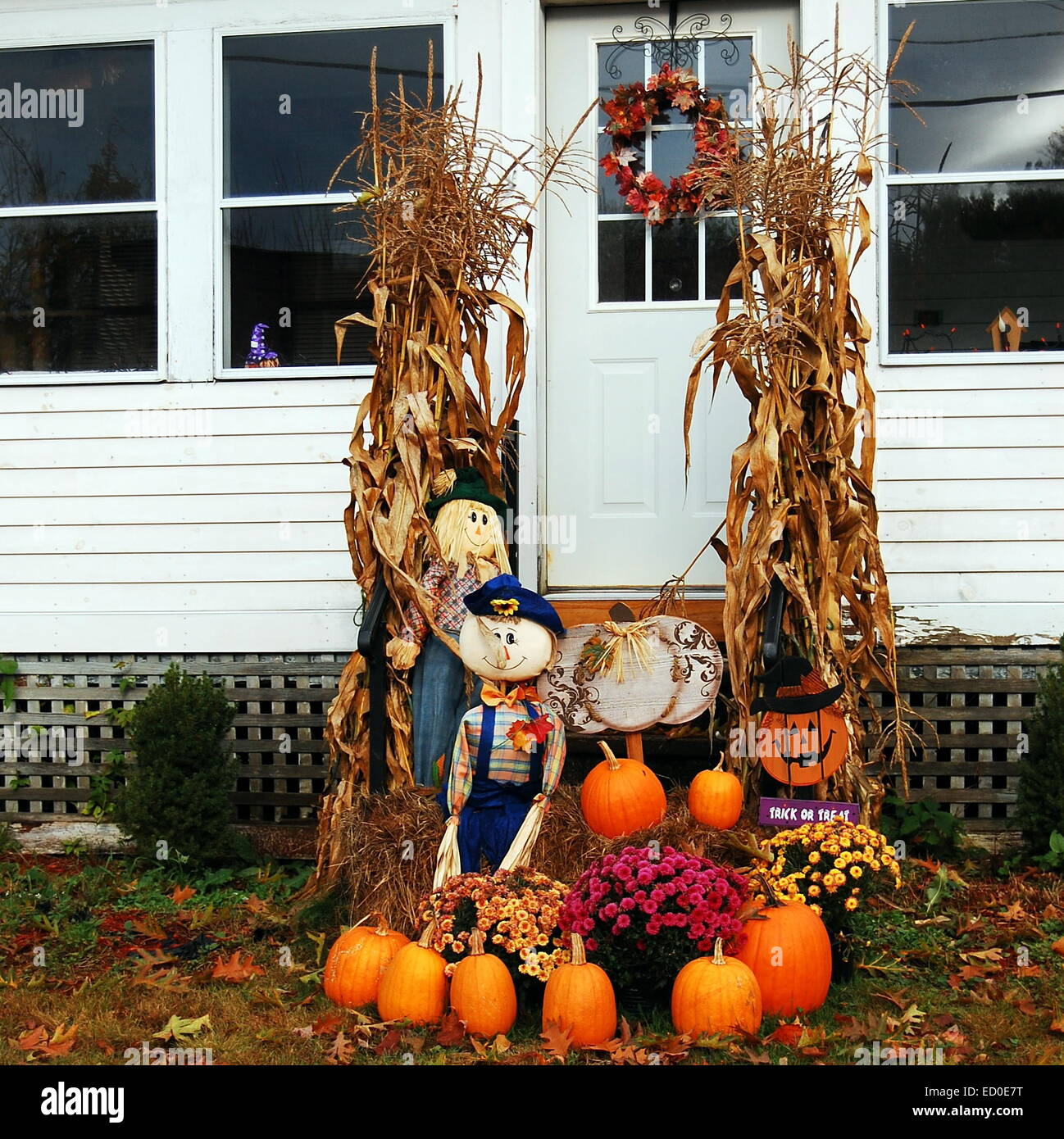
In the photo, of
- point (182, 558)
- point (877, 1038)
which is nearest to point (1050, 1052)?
point (877, 1038)

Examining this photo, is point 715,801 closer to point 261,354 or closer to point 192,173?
point 261,354

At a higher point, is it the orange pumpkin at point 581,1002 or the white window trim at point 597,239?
the white window trim at point 597,239

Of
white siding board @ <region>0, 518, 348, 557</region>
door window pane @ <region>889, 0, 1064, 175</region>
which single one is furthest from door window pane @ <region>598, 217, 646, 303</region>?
white siding board @ <region>0, 518, 348, 557</region>

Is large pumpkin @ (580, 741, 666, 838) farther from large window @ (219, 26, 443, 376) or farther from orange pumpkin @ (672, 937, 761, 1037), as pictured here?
→ large window @ (219, 26, 443, 376)

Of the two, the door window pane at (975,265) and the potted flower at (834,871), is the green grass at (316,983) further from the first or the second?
the door window pane at (975,265)

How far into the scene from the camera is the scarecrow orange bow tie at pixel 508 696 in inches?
153

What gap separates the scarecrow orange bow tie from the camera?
390 cm

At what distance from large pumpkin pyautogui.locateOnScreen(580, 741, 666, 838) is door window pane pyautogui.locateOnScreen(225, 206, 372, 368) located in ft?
8.01

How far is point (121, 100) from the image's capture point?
5605mm

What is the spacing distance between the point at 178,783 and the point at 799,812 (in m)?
2.54

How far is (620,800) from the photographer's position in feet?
12.8

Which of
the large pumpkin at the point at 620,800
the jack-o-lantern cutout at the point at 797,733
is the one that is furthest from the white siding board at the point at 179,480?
the jack-o-lantern cutout at the point at 797,733

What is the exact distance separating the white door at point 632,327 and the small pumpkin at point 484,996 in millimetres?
2306

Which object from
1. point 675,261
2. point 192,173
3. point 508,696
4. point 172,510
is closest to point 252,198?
point 192,173
